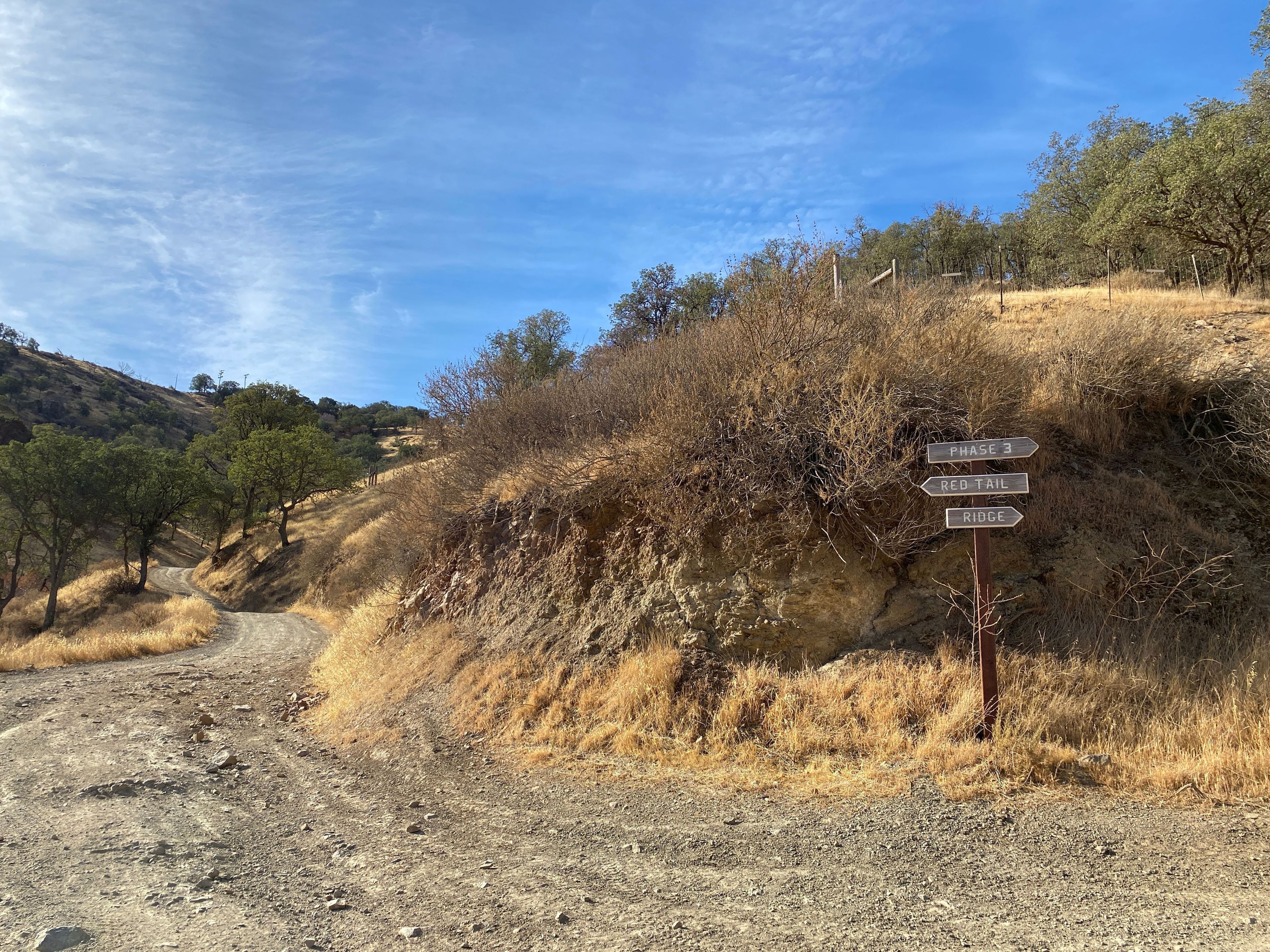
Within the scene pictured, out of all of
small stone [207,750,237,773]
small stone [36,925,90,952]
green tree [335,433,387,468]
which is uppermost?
green tree [335,433,387,468]

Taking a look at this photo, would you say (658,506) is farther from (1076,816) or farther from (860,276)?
(860,276)

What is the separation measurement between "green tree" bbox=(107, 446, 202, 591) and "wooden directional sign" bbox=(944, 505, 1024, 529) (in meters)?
40.7

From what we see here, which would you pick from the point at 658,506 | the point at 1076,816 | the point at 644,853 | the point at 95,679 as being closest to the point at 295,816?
the point at 644,853

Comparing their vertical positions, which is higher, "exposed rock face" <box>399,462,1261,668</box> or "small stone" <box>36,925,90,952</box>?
"exposed rock face" <box>399,462,1261,668</box>

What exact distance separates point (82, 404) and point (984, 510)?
308ft

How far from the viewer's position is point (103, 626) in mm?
25672

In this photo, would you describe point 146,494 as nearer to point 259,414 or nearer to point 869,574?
point 259,414

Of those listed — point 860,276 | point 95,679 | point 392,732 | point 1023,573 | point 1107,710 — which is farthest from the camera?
point 860,276

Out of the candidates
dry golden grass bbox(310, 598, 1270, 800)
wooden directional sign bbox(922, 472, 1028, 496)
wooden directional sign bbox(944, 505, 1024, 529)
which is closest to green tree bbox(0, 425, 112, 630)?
dry golden grass bbox(310, 598, 1270, 800)

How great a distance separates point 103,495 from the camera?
3466 centimetres

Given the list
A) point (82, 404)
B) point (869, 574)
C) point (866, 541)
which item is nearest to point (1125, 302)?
point (866, 541)

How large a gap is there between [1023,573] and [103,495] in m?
42.2

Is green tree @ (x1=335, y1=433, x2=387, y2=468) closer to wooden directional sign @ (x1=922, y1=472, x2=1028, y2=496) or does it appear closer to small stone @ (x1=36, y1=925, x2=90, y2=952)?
small stone @ (x1=36, y1=925, x2=90, y2=952)

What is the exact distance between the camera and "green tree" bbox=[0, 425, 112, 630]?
3128cm
